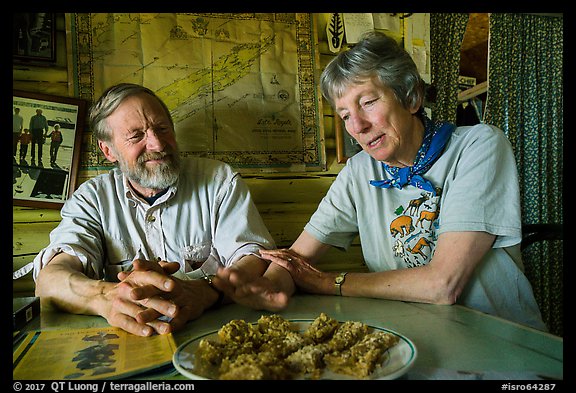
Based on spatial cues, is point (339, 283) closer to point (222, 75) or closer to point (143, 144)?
point (143, 144)

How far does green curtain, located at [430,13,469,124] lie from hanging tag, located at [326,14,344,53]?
54 cm

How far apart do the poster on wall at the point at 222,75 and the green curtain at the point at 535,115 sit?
1301 millimetres

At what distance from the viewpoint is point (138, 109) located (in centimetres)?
175

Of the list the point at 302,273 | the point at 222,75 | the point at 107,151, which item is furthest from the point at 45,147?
the point at 302,273

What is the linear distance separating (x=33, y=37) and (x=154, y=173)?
0.83m

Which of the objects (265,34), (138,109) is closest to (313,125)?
(265,34)

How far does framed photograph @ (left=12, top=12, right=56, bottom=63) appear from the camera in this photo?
1.88 m

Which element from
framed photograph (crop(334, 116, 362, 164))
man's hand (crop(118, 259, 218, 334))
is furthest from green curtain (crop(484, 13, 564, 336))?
man's hand (crop(118, 259, 218, 334))

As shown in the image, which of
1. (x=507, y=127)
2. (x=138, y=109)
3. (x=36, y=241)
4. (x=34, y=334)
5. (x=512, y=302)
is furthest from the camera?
(x=507, y=127)

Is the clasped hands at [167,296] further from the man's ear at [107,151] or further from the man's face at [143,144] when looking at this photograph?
the man's ear at [107,151]

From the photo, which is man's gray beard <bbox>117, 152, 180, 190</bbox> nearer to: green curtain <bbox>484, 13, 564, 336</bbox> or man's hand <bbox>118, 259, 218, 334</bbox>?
man's hand <bbox>118, 259, 218, 334</bbox>

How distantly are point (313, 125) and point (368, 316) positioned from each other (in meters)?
1.35

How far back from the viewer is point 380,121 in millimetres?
1454
